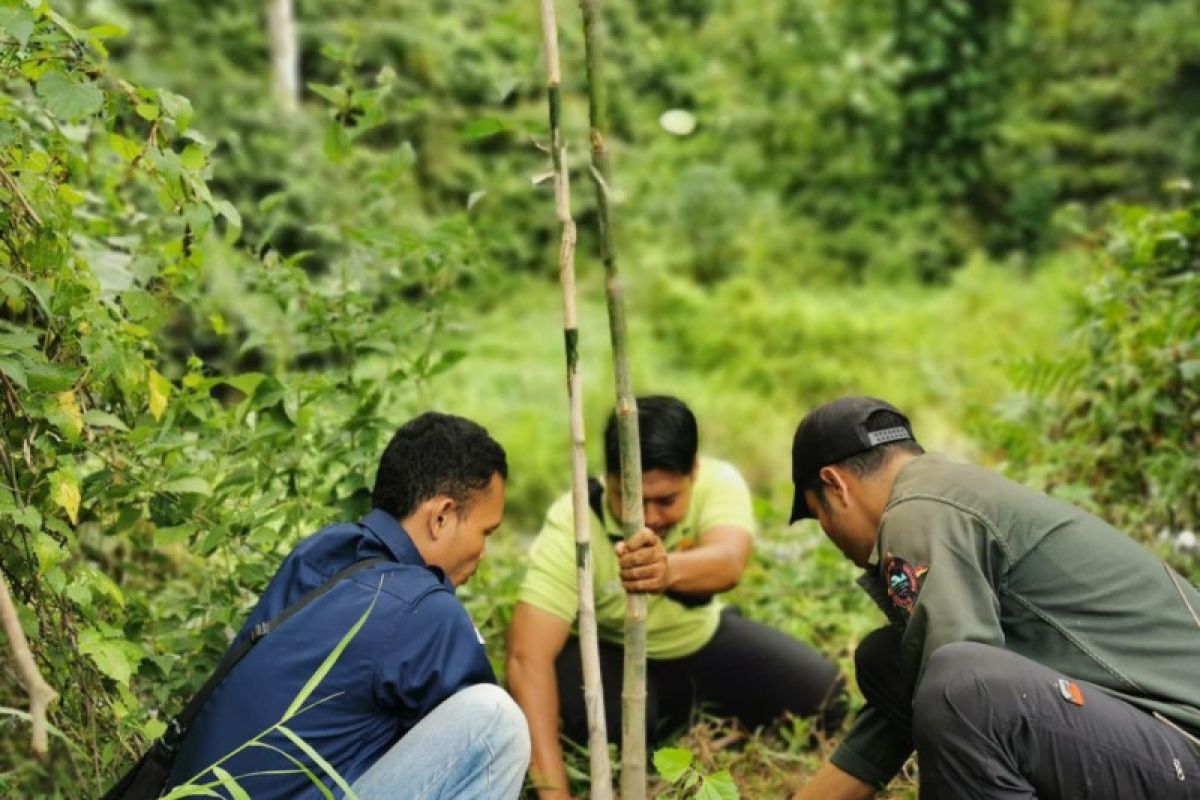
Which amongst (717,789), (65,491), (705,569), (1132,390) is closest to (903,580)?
(717,789)

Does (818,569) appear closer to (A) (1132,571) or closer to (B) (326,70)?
(A) (1132,571)

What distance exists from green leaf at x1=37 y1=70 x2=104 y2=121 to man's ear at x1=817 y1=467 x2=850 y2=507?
59.9 inches

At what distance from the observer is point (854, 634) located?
439cm

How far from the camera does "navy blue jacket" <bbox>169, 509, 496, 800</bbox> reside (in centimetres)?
235

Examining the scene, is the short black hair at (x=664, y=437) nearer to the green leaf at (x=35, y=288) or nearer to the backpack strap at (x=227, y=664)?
the backpack strap at (x=227, y=664)

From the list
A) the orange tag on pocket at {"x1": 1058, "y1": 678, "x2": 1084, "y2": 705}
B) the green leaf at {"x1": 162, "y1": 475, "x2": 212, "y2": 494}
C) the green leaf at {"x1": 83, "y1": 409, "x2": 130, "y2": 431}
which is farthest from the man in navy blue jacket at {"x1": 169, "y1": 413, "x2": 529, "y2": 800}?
the orange tag on pocket at {"x1": 1058, "y1": 678, "x2": 1084, "y2": 705}

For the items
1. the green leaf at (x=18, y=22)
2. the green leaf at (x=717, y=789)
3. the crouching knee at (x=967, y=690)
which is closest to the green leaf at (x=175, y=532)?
the green leaf at (x=18, y=22)

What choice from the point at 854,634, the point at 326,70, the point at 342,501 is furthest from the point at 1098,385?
the point at 326,70

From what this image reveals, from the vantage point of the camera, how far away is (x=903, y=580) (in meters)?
2.41

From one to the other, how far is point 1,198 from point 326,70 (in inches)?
402

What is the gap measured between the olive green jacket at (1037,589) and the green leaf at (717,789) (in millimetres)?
408

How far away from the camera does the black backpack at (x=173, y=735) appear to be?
2379mm

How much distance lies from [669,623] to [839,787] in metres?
0.92

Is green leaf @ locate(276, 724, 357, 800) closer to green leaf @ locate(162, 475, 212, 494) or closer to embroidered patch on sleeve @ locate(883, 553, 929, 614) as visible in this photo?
green leaf @ locate(162, 475, 212, 494)
